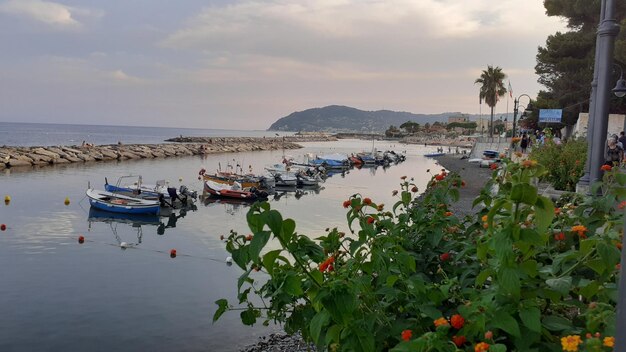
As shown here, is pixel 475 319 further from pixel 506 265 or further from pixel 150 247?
pixel 150 247

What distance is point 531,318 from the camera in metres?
2.36

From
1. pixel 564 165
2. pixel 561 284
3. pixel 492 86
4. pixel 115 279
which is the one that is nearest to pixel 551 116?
pixel 564 165

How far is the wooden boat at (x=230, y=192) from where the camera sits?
3506 cm

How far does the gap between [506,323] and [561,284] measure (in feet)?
1.40

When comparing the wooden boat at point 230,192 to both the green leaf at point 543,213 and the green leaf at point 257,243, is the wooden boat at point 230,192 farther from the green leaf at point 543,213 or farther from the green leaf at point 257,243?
the green leaf at point 543,213

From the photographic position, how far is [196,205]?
107 ft

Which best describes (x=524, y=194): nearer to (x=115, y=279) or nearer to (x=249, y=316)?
(x=249, y=316)

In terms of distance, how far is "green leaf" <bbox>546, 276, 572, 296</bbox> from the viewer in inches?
98.7

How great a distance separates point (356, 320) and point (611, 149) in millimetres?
16208

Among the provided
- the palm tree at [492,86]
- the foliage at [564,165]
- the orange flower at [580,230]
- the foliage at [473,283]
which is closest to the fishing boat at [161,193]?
the foliage at [564,165]

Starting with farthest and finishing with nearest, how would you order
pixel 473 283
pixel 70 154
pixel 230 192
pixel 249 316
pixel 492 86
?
pixel 492 86 < pixel 70 154 < pixel 230 192 < pixel 249 316 < pixel 473 283

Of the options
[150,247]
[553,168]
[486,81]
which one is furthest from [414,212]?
[486,81]

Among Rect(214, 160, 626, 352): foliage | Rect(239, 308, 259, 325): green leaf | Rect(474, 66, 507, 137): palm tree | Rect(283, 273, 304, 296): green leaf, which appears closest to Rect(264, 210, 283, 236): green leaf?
Rect(214, 160, 626, 352): foliage

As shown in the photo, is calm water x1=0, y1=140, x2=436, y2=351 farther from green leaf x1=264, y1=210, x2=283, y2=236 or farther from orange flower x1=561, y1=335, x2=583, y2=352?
orange flower x1=561, y1=335, x2=583, y2=352
